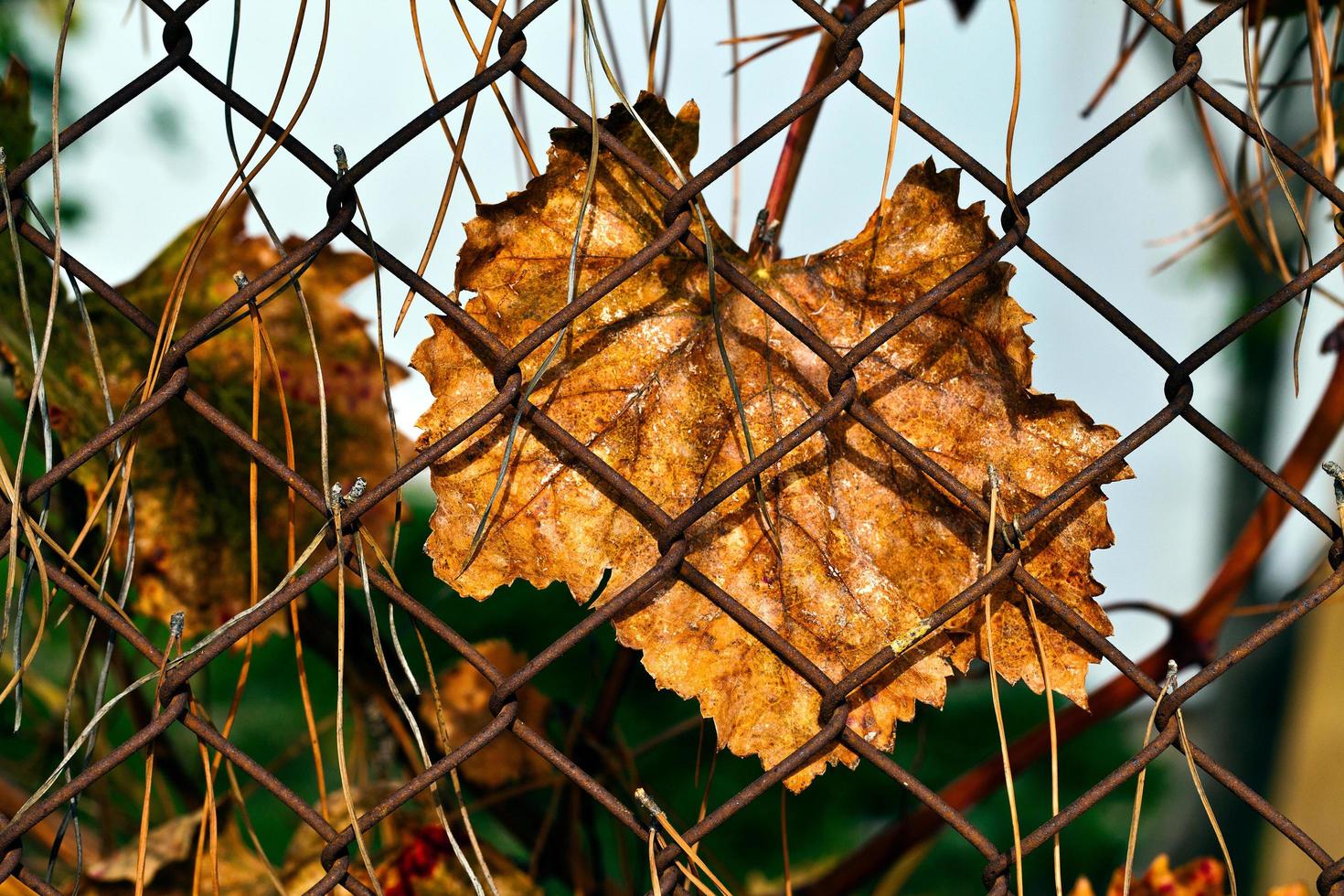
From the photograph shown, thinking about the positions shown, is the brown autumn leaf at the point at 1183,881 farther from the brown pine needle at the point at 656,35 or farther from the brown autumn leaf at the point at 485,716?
the brown pine needle at the point at 656,35

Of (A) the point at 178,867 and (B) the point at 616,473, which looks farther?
(A) the point at 178,867

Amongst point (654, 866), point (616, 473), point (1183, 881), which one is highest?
point (616, 473)

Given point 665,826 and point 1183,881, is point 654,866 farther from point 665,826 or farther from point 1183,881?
point 1183,881

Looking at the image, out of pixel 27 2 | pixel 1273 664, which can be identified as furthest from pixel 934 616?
pixel 27 2

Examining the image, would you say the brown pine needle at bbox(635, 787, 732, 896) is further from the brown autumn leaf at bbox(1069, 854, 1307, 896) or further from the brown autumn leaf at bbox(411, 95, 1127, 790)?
the brown autumn leaf at bbox(1069, 854, 1307, 896)

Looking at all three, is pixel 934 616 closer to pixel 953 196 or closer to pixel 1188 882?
pixel 953 196

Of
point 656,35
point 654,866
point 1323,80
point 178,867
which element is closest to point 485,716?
point 178,867
